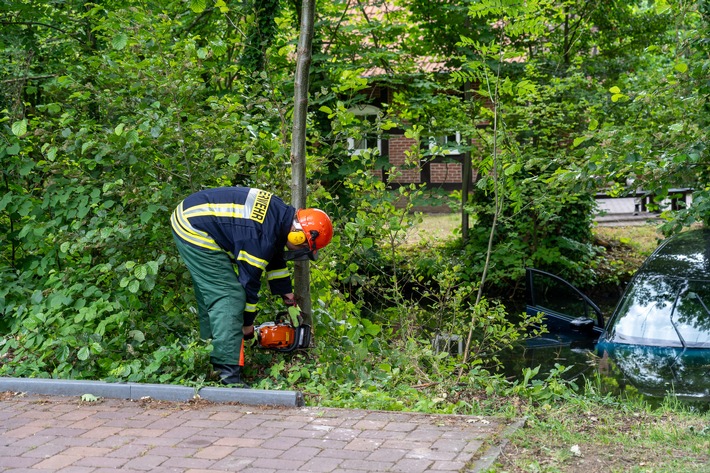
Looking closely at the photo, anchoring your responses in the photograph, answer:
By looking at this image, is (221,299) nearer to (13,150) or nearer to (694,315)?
(13,150)

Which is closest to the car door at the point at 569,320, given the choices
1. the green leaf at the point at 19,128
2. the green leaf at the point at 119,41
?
the green leaf at the point at 119,41

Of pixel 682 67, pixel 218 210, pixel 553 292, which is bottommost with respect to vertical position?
pixel 553 292

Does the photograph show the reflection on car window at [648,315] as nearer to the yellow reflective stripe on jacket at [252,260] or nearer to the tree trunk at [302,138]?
the tree trunk at [302,138]

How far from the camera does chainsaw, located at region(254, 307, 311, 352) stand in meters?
6.76

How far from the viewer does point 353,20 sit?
14.9m

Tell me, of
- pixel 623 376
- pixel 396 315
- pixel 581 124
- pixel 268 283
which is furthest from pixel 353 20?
pixel 623 376

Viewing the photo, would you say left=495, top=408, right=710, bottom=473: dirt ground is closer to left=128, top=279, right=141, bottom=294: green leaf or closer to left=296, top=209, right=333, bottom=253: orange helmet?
left=296, top=209, right=333, bottom=253: orange helmet

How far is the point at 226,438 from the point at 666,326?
12.6 ft

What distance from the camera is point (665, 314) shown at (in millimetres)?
7035

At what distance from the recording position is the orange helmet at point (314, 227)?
6.51 meters

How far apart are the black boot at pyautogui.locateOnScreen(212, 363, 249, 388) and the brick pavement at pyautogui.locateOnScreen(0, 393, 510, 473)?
35 cm

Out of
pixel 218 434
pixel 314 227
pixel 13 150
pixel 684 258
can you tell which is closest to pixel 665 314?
pixel 684 258

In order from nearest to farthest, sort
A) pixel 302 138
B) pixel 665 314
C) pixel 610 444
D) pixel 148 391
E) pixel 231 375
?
pixel 610 444
pixel 148 391
pixel 231 375
pixel 665 314
pixel 302 138

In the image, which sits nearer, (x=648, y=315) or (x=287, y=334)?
(x=287, y=334)
